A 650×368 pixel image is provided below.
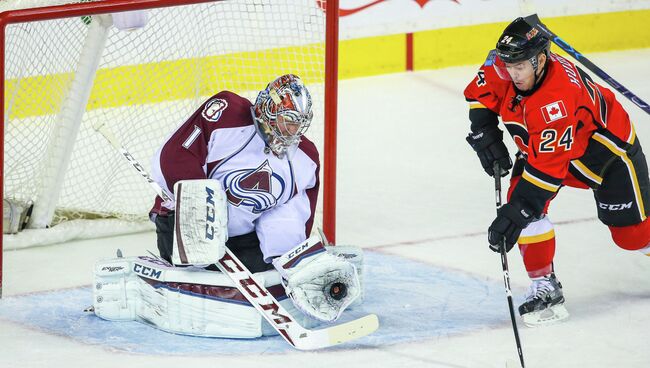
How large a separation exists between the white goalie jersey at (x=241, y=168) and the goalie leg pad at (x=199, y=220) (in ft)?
0.41

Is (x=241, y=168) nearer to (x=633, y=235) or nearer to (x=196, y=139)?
(x=196, y=139)

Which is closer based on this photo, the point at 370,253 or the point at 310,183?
the point at 310,183

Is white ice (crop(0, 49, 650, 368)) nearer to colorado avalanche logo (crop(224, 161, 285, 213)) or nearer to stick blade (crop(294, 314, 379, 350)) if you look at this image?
stick blade (crop(294, 314, 379, 350))

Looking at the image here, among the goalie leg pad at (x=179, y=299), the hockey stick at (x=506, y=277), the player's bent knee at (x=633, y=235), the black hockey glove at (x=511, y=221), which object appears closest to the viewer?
the hockey stick at (x=506, y=277)

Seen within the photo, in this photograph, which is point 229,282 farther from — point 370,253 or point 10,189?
point 10,189

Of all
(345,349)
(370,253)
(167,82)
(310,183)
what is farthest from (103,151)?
(345,349)

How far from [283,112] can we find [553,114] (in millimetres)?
772

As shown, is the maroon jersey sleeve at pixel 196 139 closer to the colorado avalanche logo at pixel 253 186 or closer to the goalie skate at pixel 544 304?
the colorado avalanche logo at pixel 253 186

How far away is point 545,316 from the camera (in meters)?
3.75

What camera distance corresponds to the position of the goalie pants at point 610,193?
3686mm

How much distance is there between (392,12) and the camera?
6766 millimetres

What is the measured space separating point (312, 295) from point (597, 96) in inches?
41.1

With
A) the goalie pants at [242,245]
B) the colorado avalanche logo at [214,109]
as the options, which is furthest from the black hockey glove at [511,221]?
the colorado avalanche logo at [214,109]

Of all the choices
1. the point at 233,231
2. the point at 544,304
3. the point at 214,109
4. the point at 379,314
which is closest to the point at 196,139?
the point at 214,109
